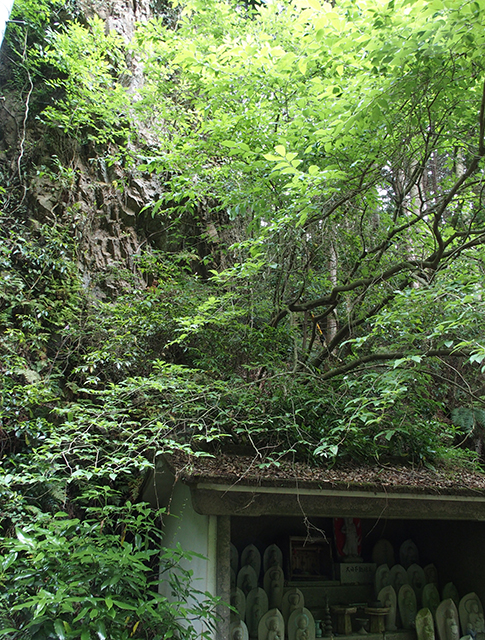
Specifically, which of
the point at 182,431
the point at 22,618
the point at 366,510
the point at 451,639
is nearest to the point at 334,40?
the point at 182,431

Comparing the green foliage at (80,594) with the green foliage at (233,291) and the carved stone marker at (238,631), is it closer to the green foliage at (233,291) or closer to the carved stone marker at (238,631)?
the green foliage at (233,291)

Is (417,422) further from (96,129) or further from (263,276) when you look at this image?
(96,129)

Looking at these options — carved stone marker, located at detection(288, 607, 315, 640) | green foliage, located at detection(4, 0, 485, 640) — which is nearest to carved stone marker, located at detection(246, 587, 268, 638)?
carved stone marker, located at detection(288, 607, 315, 640)

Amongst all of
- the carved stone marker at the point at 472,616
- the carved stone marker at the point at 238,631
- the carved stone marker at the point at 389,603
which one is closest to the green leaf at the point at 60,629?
the carved stone marker at the point at 238,631

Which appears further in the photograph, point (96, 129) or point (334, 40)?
point (96, 129)

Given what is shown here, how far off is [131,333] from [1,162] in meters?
3.40

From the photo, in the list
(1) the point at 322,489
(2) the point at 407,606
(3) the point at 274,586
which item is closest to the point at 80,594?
(1) the point at 322,489

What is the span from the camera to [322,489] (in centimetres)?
359

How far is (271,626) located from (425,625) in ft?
6.29

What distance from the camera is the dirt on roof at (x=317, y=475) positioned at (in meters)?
3.37

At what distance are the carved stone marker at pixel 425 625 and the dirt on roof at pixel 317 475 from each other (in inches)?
70.7

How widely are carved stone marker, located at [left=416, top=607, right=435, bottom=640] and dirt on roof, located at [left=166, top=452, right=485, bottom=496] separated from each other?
1.80 m

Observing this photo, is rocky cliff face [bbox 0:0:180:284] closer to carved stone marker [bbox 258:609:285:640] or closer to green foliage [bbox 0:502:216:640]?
green foliage [bbox 0:502:216:640]

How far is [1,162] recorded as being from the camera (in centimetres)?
663
